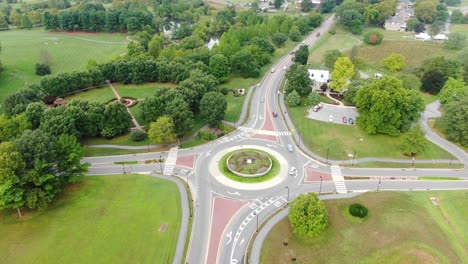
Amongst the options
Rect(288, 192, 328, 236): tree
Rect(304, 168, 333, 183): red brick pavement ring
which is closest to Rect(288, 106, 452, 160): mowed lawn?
Rect(304, 168, 333, 183): red brick pavement ring

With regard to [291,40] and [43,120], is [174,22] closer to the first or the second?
[291,40]

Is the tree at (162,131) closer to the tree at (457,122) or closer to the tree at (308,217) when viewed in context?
the tree at (308,217)

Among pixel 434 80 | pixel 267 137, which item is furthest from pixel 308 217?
pixel 434 80

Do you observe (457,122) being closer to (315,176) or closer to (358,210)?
(315,176)

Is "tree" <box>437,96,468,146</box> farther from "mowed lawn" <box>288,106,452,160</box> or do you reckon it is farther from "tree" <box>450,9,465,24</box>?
"tree" <box>450,9,465,24</box>

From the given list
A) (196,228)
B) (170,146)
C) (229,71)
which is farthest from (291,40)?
(196,228)
